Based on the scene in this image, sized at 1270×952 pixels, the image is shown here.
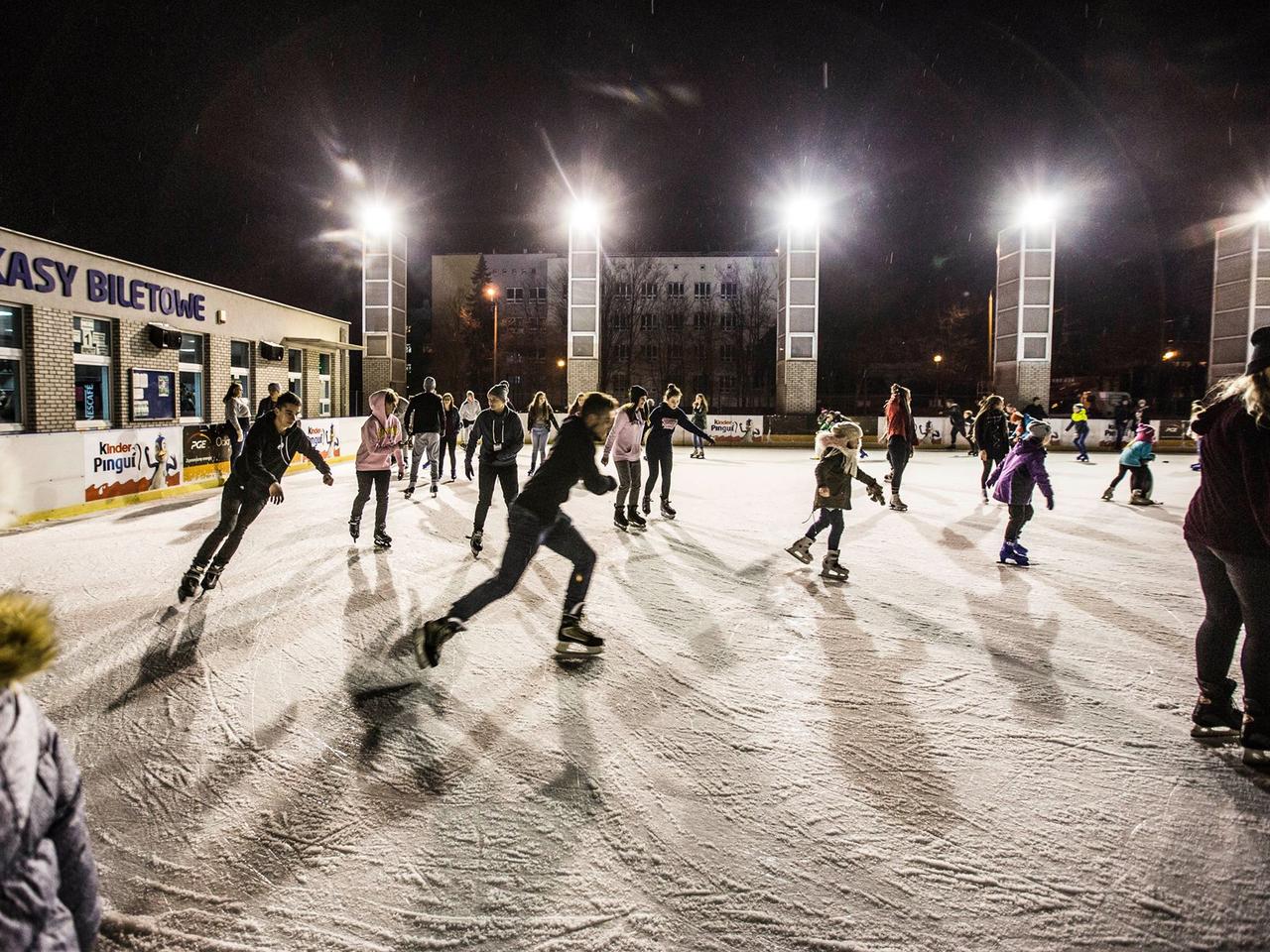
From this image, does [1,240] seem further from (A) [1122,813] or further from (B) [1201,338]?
(B) [1201,338]

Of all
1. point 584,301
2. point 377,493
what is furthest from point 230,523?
point 584,301

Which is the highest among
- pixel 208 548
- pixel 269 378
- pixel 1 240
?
pixel 1 240

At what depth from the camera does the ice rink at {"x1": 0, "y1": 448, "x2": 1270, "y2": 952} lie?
2.20 m

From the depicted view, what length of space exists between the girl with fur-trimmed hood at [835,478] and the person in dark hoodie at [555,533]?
273 centimetres

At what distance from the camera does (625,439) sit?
A: 9.17 meters

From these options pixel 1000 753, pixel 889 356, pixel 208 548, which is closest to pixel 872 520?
pixel 1000 753

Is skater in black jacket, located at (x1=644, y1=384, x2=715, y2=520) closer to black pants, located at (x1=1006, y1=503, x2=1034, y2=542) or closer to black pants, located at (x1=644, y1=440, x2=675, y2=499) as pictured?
black pants, located at (x1=644, y1=440, x2=675, y2=499)

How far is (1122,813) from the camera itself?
2764mm

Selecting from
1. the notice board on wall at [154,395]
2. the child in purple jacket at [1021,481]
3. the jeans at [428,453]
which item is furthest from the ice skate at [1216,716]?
the notice board on wall at [154,395]

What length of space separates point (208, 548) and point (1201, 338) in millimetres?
57989

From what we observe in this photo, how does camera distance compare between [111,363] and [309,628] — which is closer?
[309,628]

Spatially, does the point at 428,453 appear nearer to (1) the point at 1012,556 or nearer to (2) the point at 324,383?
(1) the point at 1012,556

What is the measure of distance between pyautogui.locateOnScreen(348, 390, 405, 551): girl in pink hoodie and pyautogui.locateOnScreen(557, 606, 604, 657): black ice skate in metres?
3.76

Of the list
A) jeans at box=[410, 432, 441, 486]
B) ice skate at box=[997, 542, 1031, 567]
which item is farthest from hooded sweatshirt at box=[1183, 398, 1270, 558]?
jeans at box=[410, 432, 441, 486]
